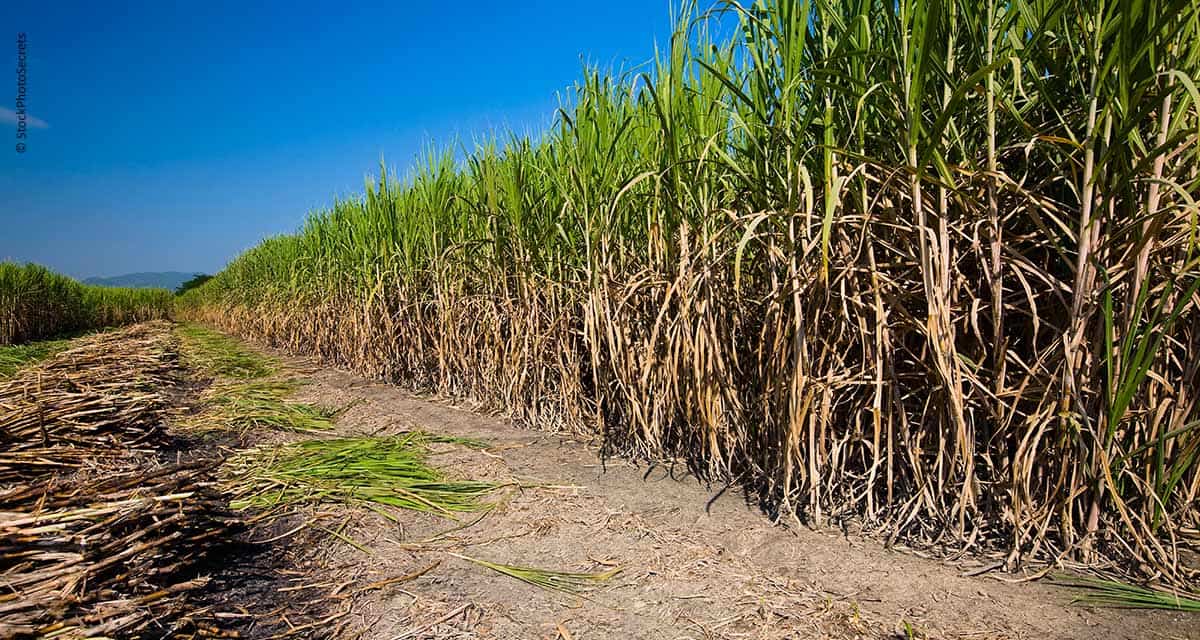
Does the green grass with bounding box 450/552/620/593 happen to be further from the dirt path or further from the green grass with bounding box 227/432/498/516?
the green grass with bounding box 227/432/498/516

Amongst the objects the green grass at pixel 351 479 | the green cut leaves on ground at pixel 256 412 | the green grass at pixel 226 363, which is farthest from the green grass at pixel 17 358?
the green grass at pixel 351 479

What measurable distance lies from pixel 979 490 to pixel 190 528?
211 centimetres

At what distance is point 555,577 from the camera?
5.03 feet

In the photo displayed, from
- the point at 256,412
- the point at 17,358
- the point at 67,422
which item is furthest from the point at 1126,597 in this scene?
the point at 17,358

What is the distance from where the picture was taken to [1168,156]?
130cm

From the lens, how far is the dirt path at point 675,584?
1247mm

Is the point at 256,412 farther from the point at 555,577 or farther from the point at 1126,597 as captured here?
the point at 1126,597

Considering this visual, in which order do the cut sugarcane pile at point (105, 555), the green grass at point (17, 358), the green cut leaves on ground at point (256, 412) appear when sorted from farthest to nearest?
the green grass at point (17, 358), the green cut leaves on ground at point (256, 412), the cut sugarcane pile at point (105, 555)

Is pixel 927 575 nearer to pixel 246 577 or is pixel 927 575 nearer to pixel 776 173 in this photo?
pixel 776 173

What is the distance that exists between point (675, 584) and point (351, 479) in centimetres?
136

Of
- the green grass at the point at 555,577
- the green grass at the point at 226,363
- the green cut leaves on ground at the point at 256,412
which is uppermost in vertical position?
the green grass at the point at 226,363

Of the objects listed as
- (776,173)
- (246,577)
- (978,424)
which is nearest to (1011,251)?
(978,424)

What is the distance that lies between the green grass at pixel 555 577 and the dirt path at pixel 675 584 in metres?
0.02

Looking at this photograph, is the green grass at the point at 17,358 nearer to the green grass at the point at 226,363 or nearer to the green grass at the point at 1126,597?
the green grass at the point at 226,363
